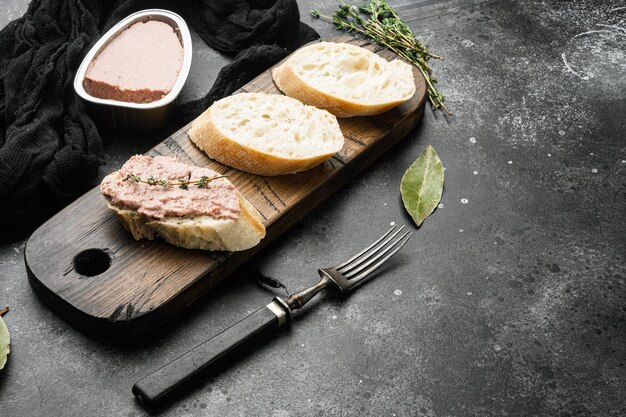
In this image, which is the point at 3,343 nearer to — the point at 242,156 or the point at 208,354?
the point at 208,354

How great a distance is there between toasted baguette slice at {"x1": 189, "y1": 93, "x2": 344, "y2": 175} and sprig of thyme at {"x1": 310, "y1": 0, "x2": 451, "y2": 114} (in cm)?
73

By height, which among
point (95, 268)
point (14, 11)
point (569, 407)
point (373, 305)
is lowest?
point (569, 407)

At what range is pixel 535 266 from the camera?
3303 millimetres

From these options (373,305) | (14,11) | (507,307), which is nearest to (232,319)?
(373,305)

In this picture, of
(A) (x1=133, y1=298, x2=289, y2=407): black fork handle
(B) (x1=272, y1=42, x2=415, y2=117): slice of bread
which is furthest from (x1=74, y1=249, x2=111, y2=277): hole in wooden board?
(B) (x1=272, y1=42, x2=415, y2=117): slice of bread

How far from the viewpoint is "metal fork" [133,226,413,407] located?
2.72m

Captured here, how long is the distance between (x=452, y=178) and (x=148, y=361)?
4.93ft

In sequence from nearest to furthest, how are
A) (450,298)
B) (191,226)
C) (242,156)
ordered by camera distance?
(191,226)
(450,298)
(242,156)

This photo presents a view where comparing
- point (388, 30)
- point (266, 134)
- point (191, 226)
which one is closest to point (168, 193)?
point (191, 226)

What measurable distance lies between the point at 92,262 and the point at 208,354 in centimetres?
61

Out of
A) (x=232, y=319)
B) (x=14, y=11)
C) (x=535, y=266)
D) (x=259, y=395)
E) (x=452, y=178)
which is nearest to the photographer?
(x=259, y=395)

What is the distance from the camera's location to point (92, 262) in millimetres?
3082

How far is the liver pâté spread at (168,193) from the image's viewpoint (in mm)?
2957

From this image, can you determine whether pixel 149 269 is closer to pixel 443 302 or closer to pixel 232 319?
pixel 232 319
